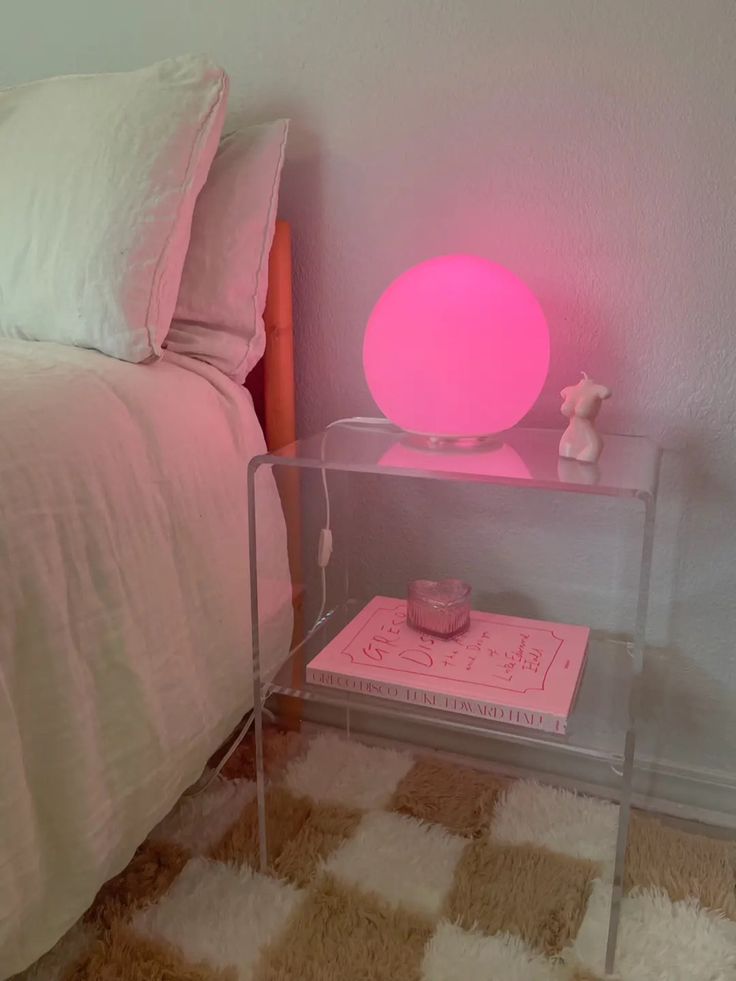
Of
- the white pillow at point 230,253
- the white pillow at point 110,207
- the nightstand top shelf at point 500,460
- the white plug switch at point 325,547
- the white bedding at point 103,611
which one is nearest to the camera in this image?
the white bedding at point 103,611

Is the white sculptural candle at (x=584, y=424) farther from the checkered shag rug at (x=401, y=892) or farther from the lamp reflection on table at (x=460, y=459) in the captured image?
the checkered shag rug at (x=401, y=892)

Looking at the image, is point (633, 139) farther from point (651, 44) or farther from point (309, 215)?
point (309, 215)

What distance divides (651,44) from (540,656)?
78 centimetres

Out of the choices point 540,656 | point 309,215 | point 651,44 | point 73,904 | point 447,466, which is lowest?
point 73,904

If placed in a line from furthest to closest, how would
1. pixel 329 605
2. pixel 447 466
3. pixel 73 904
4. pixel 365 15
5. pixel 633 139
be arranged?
pixel 329 605, pixel 365 15, pixel 633 139, pixel 447 466, pixel 73 904

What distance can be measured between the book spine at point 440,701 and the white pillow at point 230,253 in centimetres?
46

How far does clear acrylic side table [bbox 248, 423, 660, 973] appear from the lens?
0.85 m

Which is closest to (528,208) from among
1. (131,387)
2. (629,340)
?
(629,340)

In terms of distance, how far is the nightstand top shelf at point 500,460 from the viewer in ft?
2.77

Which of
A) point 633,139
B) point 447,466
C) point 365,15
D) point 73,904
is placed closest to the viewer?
point 73,904

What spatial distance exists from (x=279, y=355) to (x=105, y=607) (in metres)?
0.52

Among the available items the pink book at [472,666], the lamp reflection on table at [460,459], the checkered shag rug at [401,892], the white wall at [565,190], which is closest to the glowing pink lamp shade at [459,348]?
the lamp reflection on table at [460,459]

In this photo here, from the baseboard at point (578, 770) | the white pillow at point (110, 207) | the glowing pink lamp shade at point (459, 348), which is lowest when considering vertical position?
the baseboard at point (578, 770)

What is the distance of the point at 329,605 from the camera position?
4.09ft
